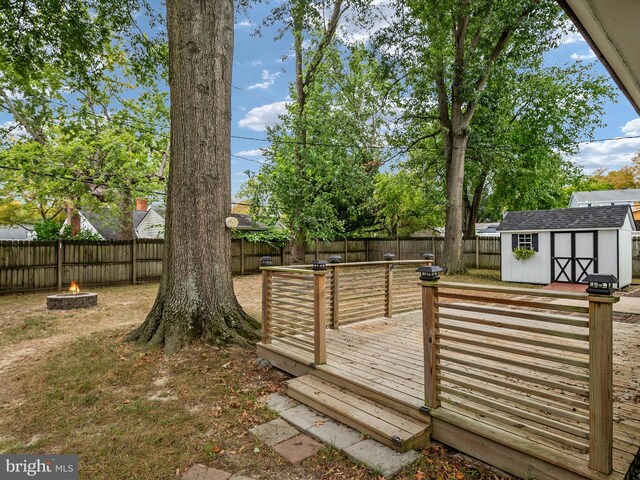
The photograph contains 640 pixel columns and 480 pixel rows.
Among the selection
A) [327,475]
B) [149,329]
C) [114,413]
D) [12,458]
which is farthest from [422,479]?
[149,329]

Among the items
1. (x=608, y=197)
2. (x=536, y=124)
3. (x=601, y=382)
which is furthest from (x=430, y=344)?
(x=608, y=197)

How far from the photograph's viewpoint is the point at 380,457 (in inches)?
87.7

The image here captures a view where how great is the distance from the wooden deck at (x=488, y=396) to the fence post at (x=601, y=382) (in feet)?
0.19

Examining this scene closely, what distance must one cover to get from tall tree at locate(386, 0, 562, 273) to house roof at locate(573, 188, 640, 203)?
23498mm

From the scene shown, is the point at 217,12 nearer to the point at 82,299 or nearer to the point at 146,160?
the point at 82,299

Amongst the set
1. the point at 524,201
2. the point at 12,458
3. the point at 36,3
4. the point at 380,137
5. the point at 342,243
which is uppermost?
the point at 380,137

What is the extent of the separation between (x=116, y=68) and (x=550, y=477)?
16.4 metres

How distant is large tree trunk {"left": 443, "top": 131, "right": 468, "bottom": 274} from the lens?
12.2 m

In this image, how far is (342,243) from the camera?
1606 centimetres

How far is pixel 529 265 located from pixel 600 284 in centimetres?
1073

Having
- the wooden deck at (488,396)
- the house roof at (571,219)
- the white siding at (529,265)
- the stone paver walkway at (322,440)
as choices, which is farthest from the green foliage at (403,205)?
the stone paver walkway at (322,440)

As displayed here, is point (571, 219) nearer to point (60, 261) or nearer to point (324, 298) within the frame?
point (324, 298)

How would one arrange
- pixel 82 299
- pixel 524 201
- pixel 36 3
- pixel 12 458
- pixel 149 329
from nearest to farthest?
pixel 12 458
pixel 149 329
pixel 36 3
pixel 82 299
pixel 524 201

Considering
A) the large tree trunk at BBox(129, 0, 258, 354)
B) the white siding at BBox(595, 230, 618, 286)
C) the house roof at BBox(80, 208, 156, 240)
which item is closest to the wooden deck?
the large tree trunk at BBox(129, 0, 258, 354)
